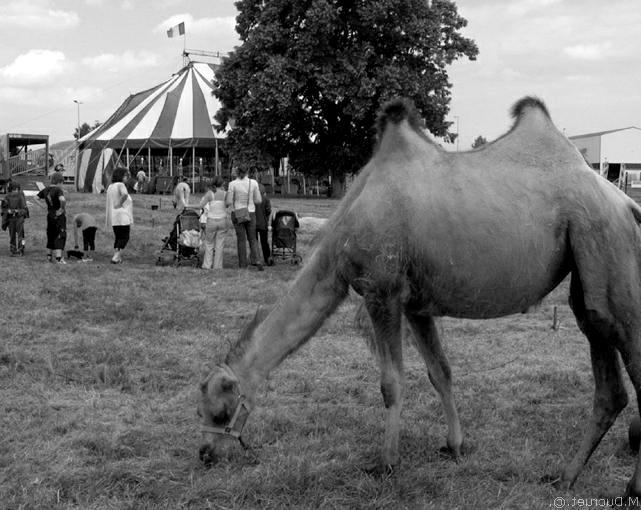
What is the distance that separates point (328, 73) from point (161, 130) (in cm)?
1059

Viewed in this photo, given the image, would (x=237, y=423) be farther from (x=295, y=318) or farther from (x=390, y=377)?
(x=390, y=377)

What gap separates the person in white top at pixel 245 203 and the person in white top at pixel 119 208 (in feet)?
7.51

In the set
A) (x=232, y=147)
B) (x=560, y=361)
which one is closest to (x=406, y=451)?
(x=560, y=361)

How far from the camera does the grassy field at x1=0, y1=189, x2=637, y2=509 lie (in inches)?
175

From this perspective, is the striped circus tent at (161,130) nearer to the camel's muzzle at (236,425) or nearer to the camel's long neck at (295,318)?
the camel's long neck at (295,318)

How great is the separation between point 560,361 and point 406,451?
10.2 feet

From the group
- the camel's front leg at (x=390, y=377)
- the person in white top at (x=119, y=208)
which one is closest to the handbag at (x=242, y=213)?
the person in white top at (x=119, y=208)

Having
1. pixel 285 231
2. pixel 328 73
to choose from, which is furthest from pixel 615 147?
pixel 285 231

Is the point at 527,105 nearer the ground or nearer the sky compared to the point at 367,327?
nearer the sky

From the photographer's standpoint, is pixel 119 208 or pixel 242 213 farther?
pixel 119 208

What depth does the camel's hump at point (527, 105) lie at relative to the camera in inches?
201

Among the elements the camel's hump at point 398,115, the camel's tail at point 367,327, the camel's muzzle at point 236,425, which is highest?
the camel's hump at point 398,115

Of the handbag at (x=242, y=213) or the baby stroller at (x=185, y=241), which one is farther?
the baby stroller at (x=185, y=241)

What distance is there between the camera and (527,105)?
5.11m
